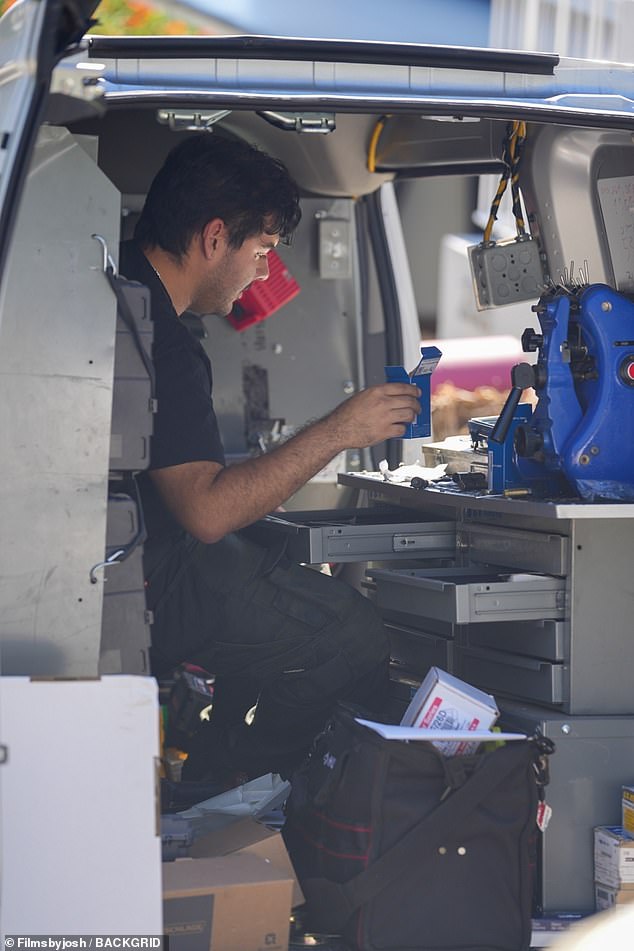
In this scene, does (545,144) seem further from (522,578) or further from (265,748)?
(265,748)

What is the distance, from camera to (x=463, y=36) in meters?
12.2

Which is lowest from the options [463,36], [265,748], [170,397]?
[265,748]

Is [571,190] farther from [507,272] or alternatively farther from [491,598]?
[491,598]

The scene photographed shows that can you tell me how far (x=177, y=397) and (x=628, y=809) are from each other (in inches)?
63.6

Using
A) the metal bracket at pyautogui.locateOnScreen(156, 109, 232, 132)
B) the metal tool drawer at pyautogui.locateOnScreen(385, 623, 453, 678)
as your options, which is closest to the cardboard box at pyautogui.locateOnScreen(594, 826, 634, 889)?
the metal tool drawer at pyautogui.locateOnScreen(385, 623, 453, 678)

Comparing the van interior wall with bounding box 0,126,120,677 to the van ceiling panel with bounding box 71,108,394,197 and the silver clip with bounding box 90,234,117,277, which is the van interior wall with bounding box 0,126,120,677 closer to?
the silver clip with bounding box 90,234,117,277

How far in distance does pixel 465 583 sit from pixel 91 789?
128 centimetres

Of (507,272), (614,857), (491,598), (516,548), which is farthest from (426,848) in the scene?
(507,272)

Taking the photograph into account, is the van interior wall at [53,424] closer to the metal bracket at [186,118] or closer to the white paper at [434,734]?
the metal bracket at [186,118]

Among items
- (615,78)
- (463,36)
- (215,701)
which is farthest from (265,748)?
(463,36)

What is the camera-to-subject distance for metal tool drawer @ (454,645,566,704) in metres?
3.49

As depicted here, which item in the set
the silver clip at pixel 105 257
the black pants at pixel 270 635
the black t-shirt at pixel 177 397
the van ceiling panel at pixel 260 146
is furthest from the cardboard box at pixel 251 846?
the van ceiling panel at pixel 260 146

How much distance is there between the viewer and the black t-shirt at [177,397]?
3.47m

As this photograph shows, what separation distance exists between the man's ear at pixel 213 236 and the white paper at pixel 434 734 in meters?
1.49
